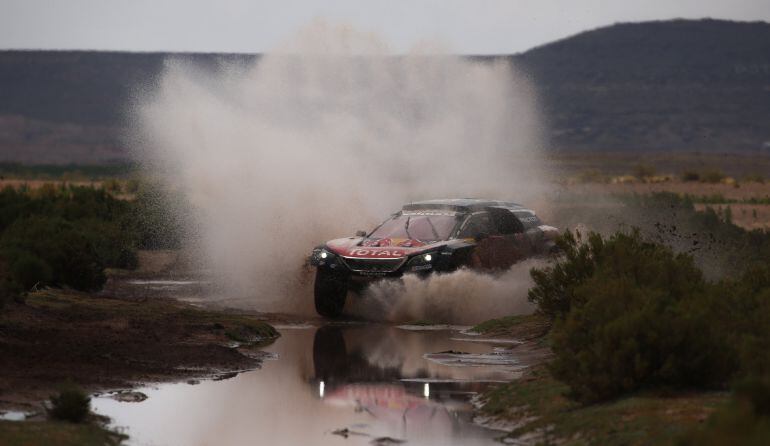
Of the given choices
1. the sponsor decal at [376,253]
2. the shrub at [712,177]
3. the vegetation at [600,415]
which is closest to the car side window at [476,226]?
the sponsor decal at [376,253]

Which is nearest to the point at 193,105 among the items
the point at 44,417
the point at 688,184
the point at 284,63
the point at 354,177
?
the point at 284,63

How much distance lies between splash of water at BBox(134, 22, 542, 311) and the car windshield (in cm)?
432

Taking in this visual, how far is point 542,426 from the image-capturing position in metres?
12.5

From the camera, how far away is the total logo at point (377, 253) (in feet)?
73.1

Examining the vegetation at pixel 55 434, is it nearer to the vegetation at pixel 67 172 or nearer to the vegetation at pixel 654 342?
the vegetation at pixel 654 342

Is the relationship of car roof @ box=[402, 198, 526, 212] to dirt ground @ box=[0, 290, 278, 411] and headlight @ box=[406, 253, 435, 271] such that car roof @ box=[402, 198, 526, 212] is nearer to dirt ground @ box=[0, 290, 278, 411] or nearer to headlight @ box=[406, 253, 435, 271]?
headlight @ box=[406, 253, 435, 271]

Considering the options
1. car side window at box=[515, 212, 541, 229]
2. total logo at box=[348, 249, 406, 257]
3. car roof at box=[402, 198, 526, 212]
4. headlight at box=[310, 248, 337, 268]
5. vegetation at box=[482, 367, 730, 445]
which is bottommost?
vegetation at box=[482, 367, 730, 445]

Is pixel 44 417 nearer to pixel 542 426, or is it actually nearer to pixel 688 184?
pixel 542 426

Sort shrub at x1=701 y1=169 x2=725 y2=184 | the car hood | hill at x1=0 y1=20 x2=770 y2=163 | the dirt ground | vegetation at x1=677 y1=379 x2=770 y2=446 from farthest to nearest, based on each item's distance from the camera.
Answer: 1. hill at x1=0 y1=20 x2=770 y2=163
2. shrub at x1=701 y1=169 x2=725 y2=184
3. the car hood
4. the dirt ground
5. vegetation at x1=677 y1=379 x2=770 y2=446

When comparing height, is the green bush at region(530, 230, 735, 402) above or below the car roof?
below

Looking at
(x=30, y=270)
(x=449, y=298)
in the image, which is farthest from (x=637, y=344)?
(x=30, y=270)

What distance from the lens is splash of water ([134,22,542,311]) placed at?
31172mm

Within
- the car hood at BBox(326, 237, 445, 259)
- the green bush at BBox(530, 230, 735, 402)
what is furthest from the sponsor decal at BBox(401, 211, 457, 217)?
the green bush at BBox(530, 230, 735, 402)

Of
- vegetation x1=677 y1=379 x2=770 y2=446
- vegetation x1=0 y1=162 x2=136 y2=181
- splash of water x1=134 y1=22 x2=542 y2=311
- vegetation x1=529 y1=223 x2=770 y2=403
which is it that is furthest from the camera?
vegetation x1=0 y1=162 x2=136 y2=181
